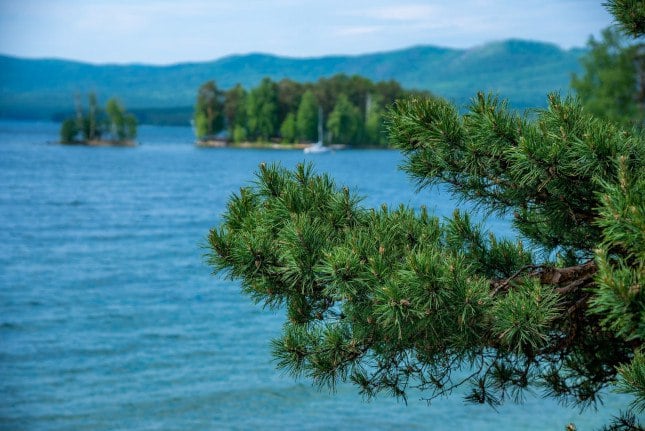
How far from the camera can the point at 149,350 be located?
54.2ft

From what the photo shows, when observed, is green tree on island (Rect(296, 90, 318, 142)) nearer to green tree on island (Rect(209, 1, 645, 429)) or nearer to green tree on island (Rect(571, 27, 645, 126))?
green tree on island (Rect(571, 27, 645, 126))

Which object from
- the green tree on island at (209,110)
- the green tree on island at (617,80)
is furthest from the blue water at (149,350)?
the green tree on island at (209,110)

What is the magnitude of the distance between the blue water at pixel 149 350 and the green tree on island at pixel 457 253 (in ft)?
2.37

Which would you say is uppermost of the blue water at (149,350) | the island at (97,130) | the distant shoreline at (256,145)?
the blue water at (149,350)

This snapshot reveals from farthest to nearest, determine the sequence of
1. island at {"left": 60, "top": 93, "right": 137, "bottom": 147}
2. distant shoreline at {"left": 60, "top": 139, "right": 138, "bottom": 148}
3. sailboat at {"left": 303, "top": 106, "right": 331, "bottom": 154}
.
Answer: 1. distant shoreline at {"left": 60, "top": 139, "right": 138, "bottom": 148}
2. island at {"left": 60, "top": 93, "right": 137, "bottom": 147}
3. sailboat at {"left": 303, "top": 106, "right": 331, "bottom": 154}

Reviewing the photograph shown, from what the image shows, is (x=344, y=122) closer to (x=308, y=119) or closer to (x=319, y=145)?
(x=308, y=119)

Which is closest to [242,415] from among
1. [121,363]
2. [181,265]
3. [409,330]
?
[121,363]

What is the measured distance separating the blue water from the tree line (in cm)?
6239

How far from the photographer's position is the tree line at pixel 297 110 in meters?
100

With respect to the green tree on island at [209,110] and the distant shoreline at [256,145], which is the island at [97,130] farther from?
the distant shoreline at [256,145]

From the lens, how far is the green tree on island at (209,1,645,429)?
10.6ft

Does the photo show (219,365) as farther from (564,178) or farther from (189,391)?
(564,178)

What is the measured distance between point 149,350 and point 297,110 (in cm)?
8866

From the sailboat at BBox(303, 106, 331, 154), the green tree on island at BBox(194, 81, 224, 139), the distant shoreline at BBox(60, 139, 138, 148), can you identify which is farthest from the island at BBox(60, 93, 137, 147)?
the sailboat at BBox(303, 106, 331, 154)
